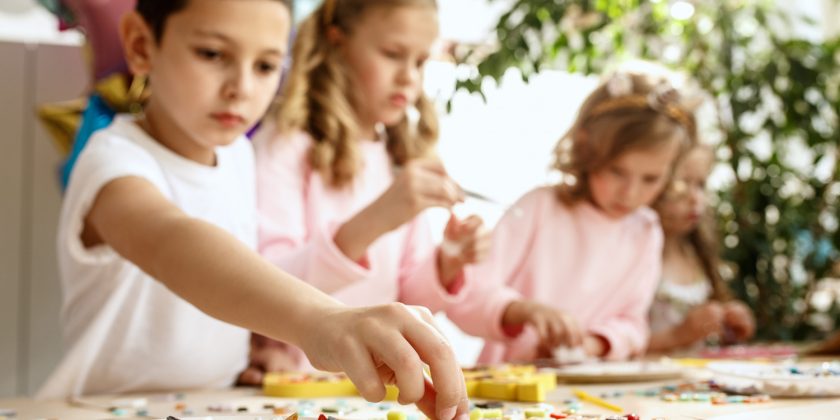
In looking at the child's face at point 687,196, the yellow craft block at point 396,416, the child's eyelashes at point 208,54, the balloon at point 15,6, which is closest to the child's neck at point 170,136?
the child's eyelashes at point 208,54

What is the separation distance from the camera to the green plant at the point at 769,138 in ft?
6.15

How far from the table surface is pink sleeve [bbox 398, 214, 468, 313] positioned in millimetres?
298

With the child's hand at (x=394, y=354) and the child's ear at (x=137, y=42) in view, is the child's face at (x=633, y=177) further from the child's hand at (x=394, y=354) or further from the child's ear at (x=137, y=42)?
the child's hand at (x=394, y=354)

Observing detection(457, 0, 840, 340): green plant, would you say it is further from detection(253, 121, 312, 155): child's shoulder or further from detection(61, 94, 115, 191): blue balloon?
detection(61, 94, 115, 191): blue balloon

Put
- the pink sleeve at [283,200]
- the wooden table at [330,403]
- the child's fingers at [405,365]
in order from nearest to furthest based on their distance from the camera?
the child's fingers at [405,365]
the wooden table at [330,403]
the pink sleeve at [283,200]

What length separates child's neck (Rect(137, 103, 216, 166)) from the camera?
1.09m

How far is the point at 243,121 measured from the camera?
40.7 inches

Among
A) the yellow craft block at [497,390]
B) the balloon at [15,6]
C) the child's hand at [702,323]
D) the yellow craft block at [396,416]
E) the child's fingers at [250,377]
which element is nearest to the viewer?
the yellow craft block at [396,416]

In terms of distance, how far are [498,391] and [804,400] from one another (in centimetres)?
26

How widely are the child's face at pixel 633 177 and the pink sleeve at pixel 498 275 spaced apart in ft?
0.38

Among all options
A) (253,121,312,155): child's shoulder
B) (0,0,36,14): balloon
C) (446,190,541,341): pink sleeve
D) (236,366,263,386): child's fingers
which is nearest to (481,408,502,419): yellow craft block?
(236,366,263,386): child's fingers

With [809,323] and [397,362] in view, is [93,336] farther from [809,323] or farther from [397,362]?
[809,323]

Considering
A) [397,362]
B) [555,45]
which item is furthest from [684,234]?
[397,362]

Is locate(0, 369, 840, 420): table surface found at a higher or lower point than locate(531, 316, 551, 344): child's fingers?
lower
